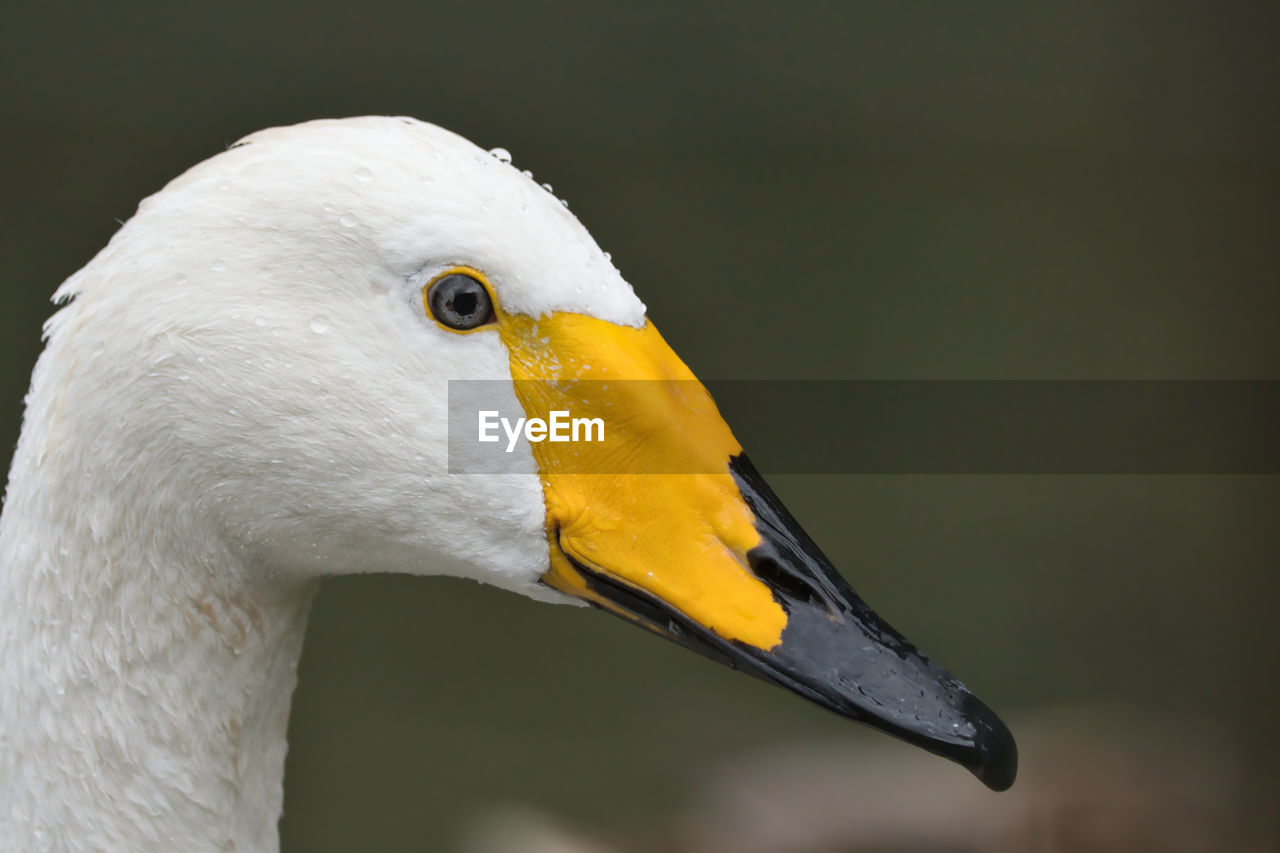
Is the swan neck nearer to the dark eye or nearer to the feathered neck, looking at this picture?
the feathered neck

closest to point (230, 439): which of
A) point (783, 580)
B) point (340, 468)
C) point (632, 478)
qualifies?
point (340, 468)

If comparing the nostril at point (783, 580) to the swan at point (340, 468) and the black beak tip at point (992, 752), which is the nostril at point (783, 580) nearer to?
the swan at point (340, 468)

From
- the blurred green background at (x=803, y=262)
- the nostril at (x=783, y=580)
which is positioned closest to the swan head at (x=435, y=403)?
the nostril at (x=783, y=580)

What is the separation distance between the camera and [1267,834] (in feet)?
13.9

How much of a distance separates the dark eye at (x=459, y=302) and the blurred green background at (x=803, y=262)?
3.24 metres

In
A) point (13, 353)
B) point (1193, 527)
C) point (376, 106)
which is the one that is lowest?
point (1193, 527)

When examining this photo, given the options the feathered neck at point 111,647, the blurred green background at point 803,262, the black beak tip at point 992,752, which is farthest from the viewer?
the blurred green background at point 803,262

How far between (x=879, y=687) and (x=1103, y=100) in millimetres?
4364

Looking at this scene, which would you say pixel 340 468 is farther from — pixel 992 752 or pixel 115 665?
pixel 992 752

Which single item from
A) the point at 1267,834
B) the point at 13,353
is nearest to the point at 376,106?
the point at 13,353

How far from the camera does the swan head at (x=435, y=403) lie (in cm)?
138

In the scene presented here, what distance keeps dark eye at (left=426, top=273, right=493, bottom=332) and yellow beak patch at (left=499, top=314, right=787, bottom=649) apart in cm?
3

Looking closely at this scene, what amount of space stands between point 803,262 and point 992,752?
422 centimetres

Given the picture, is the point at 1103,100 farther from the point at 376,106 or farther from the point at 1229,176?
the point at 376,106
